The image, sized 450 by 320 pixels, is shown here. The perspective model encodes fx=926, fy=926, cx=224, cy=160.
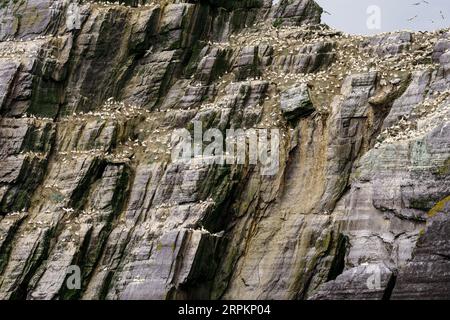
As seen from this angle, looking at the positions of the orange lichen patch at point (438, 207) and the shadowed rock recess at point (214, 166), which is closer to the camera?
the orange lichen patch at point (438, 207)

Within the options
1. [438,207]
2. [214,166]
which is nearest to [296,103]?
[214,166]

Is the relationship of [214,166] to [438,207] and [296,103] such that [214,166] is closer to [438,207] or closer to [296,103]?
[296,103]

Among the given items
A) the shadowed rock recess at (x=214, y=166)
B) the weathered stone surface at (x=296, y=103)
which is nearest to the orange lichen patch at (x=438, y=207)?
the shadowed rock recess at (x=214, y=166)

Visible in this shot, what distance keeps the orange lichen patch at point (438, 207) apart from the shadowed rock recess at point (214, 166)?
62 millimetres

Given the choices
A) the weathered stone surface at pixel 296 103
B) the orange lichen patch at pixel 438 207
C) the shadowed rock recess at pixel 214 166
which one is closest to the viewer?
the orange lichen patch at pixel 438 207

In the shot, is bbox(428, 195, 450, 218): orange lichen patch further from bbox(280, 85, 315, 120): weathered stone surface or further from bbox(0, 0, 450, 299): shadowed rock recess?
bbox(280, 85, 315, 120): weathered stone surface

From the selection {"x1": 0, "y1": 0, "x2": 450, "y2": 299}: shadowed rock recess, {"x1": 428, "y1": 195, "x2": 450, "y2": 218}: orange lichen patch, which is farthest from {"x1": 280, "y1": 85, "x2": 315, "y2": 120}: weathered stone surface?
{"x1": 428, "y1": 195, "x2": 450, "y2": 218}: orange lichen patch

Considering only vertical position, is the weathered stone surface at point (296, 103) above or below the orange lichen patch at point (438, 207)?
above

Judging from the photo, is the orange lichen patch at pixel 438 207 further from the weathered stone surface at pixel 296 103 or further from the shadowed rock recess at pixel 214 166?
the weathered stone surface at pixel 296 103

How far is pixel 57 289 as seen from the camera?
36250 millimetres

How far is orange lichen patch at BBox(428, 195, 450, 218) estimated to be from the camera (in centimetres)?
3189

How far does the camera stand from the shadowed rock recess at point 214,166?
3500 cm

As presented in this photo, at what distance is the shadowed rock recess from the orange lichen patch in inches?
2.4

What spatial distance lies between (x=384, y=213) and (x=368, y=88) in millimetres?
6732
